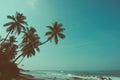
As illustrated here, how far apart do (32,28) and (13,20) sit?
503 centimetres

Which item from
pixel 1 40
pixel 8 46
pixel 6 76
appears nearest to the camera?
pixel 6 76

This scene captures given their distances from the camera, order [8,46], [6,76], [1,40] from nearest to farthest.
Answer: [6,76] < [1,40] < [8,46]

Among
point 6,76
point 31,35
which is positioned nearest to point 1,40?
point 31,35

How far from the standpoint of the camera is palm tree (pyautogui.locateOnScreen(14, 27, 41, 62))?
43.6 m

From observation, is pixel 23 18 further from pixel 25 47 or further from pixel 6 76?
pixel 6 76

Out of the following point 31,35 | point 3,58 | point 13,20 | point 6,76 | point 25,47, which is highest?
point 13,20

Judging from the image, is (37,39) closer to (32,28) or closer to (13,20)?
(32,28)

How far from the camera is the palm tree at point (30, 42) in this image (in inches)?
1716

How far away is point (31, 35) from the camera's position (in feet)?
144

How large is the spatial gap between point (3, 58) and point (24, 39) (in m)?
15.1

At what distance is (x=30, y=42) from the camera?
43438mm

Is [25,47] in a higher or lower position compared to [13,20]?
lower

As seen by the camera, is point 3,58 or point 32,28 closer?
point 3,58

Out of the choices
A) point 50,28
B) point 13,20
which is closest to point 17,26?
point 13,20
